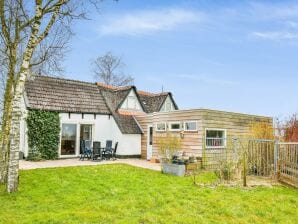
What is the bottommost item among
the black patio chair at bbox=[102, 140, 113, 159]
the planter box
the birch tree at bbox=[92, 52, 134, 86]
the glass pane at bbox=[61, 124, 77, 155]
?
the planter box

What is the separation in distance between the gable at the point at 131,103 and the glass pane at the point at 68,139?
180 inches

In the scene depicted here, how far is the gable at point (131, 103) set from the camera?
24539 mm

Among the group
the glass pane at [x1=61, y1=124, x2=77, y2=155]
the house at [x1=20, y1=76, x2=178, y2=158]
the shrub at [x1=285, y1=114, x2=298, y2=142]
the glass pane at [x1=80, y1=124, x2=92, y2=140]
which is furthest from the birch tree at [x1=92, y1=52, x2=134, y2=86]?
the shrub at [x1=285, y1=114, x2=298, y2=142]

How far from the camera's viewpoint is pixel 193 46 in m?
15.9

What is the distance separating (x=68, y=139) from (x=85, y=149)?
78.5 inches

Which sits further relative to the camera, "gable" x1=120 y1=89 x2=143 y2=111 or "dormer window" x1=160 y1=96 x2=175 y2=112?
"dormer window" x1=160 y1=96 x2=175 y2=112

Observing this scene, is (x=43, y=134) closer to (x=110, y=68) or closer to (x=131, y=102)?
(x=131, y=102)

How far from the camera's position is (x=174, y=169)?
15258mm

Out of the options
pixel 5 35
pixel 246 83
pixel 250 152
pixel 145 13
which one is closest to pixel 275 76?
pixel 246 83

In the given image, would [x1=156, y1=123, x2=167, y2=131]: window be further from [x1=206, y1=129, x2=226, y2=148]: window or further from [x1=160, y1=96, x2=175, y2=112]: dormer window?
[x1=160, y1=96, x2=175, y2=112]: dormer window

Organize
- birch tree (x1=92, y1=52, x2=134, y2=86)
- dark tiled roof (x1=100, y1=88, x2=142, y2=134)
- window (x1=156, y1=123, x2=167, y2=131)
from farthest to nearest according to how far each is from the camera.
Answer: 1. birch tree (x1=92, y1=52, x2=134, y2=86)
2. dark tiled roof (x1=100, y1=88, x2=142, y2=134)
3. window (x1=156, y1=123, x2=167, y2=131)

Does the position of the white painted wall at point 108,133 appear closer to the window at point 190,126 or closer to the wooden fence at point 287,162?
the window at point 190,126

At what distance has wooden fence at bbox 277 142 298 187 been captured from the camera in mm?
13596

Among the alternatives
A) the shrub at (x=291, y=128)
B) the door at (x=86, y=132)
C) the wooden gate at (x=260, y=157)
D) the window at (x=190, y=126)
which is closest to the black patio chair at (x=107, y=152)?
the door at (x=86, y=132)
